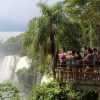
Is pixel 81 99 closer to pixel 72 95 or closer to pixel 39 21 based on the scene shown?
pixel 72 95

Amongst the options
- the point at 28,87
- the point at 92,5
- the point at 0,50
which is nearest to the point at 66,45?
the point at 92,5

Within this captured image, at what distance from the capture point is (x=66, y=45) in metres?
28.5

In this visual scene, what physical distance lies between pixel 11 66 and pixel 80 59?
81.2 metres

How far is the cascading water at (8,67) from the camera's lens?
101 metres

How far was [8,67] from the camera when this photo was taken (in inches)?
4075

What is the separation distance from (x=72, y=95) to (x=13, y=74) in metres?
78.8

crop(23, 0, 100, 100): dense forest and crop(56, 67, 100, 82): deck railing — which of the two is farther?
crop(23, 0, 100, 100): dense forest

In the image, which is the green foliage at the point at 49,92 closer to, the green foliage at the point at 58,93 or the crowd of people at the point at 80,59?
the green foliage at the point at 58,93

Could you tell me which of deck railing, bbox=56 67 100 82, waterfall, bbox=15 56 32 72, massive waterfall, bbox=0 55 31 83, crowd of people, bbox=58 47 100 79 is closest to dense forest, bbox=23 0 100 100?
deck railing, bbox=56 67 100 82

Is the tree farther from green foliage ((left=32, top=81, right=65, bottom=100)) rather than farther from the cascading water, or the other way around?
the cascading water

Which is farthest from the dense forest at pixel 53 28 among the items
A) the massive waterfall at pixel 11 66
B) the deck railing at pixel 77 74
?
the massive waterfall at pixel 11 66

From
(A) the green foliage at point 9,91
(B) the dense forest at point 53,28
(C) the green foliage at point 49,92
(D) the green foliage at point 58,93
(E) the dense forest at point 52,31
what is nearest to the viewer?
(A) the green foliage at point 9,91

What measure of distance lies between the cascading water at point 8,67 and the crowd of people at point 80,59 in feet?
263

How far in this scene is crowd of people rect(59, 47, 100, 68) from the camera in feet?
64.8
